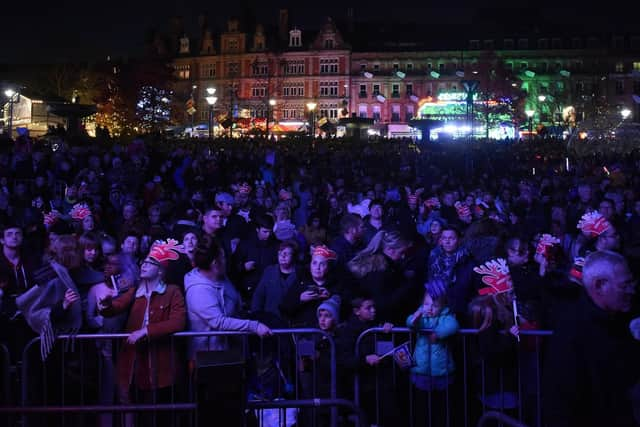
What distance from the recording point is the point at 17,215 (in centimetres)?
1223

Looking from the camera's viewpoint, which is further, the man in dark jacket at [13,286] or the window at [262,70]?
the window at [262,70]

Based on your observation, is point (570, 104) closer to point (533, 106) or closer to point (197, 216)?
point (533, 106)

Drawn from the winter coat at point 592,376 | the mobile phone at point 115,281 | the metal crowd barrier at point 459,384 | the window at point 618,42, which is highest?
the window at point 618,42

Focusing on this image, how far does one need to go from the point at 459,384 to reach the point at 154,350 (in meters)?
2.46

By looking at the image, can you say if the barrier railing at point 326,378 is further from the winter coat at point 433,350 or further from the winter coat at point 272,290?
the winter coat at point 272,290

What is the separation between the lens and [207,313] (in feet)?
21.1

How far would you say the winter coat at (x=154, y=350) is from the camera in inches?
250

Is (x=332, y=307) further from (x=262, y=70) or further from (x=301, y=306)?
(x=262, y=70)

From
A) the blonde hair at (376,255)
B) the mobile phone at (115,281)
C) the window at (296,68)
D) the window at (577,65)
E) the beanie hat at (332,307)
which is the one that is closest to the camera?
the beanie hat at (332,307)

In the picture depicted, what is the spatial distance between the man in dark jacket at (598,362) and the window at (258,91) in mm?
99676

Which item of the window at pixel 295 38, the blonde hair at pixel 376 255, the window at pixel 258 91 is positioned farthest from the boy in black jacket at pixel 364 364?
the window at pixel 295 38

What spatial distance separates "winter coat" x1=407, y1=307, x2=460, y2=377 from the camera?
6.34 metres

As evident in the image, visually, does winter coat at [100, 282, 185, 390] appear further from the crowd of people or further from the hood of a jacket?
the hood of a jacket

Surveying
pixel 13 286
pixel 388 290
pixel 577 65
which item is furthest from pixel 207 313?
pixel 577 65
